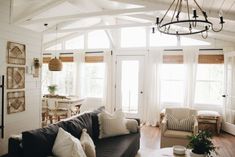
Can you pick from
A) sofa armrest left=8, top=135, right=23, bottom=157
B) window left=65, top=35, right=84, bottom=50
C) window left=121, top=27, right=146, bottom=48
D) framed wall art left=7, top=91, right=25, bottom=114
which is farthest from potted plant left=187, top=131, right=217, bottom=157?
window left=65, top=35, right=84, bottom=50

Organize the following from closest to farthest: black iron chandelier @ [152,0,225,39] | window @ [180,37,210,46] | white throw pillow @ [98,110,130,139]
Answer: black iron chandelier @ [152,0,225,39]
white throw pillow @ [98,110,130,139]
window @ [180,37,210,46]

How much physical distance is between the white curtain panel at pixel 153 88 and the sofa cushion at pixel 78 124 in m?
3.36

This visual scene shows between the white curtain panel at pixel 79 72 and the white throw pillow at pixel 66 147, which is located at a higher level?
the white curtain panel at pixel 79 72

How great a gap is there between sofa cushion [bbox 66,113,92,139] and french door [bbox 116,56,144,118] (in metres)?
3.54

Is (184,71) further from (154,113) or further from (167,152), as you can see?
(167,152)

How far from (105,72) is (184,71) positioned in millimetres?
2465

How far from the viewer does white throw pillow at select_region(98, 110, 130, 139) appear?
368 cm

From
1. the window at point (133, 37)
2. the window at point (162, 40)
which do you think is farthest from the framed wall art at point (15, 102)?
the window at point (162, 40)

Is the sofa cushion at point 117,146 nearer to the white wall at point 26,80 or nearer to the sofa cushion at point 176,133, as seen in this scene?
the sofa cushion at point 176,133

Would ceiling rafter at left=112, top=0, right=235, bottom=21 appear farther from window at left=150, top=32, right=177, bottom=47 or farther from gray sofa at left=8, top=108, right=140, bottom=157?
window at left=150, top=32, right=177, bottom=47

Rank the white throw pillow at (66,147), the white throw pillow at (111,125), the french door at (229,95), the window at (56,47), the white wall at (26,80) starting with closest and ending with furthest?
the white throw pillow at (66,147)
the white throw pillow at (111,125)
the white wall at (26,80)
the french door at (229,95)
the window at (56,47)

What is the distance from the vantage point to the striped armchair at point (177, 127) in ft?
13.0

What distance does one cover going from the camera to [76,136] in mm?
3006

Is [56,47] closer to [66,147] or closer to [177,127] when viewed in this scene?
[177,127]
